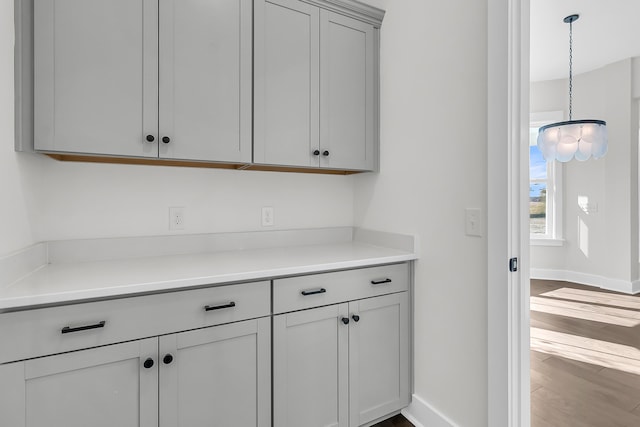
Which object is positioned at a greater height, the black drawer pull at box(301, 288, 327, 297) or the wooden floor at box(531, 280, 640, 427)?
the black drawer pull at box(301, 288, 327, 297)

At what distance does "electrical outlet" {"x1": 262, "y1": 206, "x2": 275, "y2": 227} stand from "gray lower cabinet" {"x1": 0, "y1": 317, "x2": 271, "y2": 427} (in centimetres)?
76

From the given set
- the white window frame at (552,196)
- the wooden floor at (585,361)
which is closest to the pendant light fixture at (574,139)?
the white window frame at (552,196)

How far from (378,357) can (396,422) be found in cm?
41

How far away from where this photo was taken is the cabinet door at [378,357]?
163 centimetres

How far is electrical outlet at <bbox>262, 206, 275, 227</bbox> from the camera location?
2051 mm

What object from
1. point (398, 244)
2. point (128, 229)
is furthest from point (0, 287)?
point (398, 244)

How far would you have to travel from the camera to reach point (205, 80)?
61.5 inches

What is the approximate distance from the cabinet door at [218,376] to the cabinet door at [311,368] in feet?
0.19

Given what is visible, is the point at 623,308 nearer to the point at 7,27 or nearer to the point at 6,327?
the point at 6,327

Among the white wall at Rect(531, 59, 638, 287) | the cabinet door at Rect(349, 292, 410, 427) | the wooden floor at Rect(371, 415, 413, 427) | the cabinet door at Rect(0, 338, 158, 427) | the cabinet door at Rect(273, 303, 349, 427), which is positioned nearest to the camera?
the cabinet door at Rect(0, 338, 158, 427)

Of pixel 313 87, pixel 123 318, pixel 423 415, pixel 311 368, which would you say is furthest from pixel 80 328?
pixel 423 415

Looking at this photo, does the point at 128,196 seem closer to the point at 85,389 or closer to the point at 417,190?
the point at 85,389

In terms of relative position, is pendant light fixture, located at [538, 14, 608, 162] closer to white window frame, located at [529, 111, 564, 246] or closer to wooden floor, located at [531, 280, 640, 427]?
white window frame, located at [529, 111, 564, 246]

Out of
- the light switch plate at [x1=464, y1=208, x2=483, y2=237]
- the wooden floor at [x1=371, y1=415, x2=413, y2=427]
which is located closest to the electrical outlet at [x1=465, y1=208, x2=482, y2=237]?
the light switch plate at [x1=464, y1=208, x2=483, y2=237]
